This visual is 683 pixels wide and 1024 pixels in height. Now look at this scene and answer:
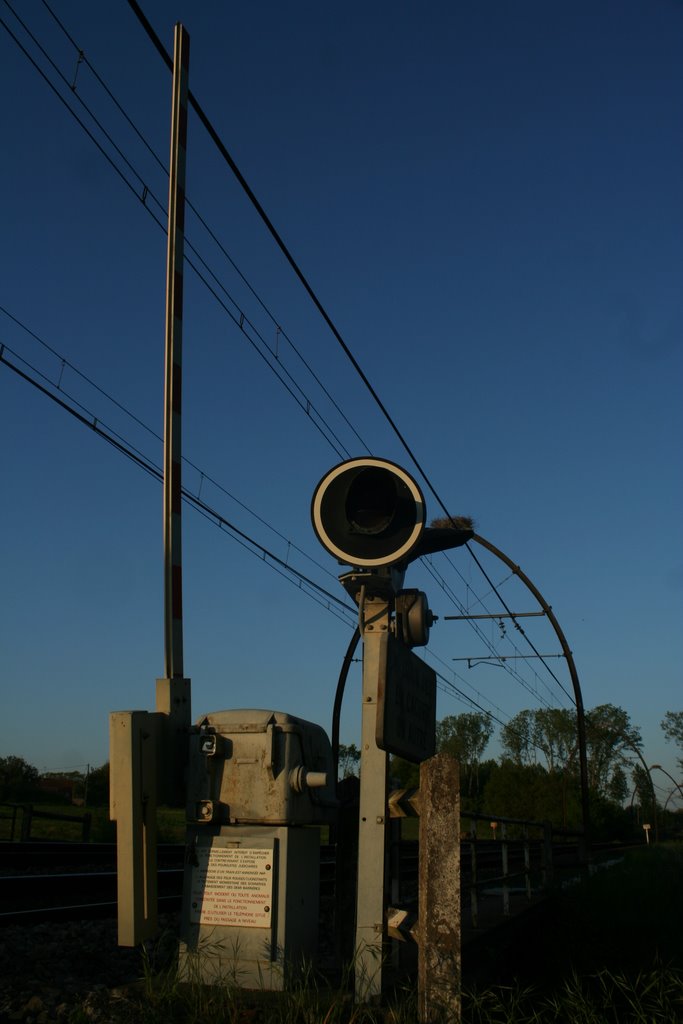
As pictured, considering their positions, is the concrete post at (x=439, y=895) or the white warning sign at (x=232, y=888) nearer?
the concrete post at (x=439, y=895)

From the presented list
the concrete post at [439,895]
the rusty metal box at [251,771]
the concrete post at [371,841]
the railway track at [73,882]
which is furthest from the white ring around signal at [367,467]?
the railway track at [73,882]

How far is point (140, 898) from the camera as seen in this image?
4469 millimetres

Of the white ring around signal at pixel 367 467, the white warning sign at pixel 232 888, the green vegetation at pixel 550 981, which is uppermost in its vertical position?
the white ring around signal at pixel 367 467

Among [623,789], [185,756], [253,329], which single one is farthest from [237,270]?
[623,789]

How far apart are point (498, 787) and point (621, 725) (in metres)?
34.0

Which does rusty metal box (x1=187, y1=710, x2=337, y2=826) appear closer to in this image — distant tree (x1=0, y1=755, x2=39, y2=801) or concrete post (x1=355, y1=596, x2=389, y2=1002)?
concrete post (x1=355, y1=596, x2=389, y2=1002)

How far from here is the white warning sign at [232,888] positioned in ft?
15.2

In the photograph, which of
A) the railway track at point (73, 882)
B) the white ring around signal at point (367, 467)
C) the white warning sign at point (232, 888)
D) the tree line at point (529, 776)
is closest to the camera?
the white warning sign at point (232, 888)

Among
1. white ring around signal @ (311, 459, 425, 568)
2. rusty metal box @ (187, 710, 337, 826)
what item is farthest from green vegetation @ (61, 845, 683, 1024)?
white ring around signal @ (311, 459, 425, 568)

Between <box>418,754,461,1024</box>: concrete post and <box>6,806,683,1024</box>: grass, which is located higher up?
<box>418,754,461,1024</box>: concrete post

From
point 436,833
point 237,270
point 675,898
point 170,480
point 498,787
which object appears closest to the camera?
point 436,833

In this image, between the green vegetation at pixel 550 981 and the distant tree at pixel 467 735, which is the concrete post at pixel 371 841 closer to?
the green vegetation at pixel 550 981

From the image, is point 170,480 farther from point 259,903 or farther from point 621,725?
point 621,725

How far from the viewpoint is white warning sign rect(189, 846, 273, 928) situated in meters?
4.64
